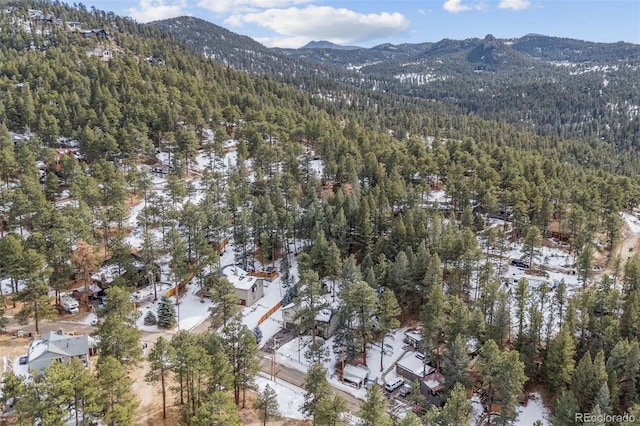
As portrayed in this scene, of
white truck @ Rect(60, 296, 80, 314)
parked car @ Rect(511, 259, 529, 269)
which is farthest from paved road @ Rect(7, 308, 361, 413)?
parked car @ Rect(511, 259, 529, 269)

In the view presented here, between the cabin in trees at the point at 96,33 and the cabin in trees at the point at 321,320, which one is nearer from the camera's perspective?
the cabin in trees at the point at 321,320

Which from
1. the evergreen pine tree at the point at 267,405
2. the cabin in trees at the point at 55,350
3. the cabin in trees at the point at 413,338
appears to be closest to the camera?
the evergreen pine tree at the point at 267,405

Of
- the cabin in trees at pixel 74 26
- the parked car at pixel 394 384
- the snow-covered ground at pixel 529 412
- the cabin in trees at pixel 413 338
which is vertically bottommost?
the snow-covered ground at pixel 529 412

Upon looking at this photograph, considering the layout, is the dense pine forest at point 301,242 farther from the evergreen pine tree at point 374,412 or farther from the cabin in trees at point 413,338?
the cabin in trees at point 413,338

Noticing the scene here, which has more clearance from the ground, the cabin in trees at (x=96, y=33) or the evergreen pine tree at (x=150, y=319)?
the cabin in trees at (x=96, y=33)

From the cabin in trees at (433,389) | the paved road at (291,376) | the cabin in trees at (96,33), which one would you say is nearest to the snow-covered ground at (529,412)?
the cabin in trees at (433,389)

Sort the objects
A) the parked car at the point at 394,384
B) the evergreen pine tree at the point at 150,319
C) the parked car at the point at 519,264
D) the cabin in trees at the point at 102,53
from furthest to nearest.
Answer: the cabin in trees at the point at 102,53
the parked car at the point at 519,264
the evergreen pine tree at the point at 150,319
the parked car at the point at 394,384

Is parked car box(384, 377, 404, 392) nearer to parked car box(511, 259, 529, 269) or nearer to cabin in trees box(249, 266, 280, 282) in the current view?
cabin in trees box(249, 266, 280, 282)
